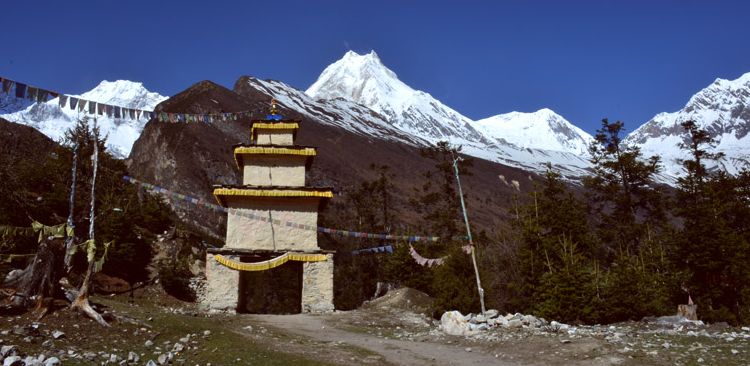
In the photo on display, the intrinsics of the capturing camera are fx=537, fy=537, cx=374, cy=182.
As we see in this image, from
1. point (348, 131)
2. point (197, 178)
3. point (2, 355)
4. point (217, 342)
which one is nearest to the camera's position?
point (2, 355)

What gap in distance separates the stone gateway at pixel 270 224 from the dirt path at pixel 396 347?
3.85m

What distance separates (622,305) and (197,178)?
6201cm

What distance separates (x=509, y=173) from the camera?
148 meters

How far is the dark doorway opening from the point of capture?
2883 centimetres

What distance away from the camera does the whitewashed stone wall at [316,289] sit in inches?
936

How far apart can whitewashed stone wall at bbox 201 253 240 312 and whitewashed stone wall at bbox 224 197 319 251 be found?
1.59 meters

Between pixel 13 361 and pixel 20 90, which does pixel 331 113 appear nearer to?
pixel 20 90

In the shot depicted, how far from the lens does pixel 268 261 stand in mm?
23297

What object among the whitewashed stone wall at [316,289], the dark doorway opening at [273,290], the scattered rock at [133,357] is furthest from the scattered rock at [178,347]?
the dark doorway opening at [273,290]

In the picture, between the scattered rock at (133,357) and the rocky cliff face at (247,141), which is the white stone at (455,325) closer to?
the scattered rock at (133,357)

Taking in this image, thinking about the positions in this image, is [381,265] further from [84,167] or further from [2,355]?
[2,355]

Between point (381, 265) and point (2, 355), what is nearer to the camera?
point (2, 355)

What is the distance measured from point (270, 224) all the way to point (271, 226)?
0.11 m

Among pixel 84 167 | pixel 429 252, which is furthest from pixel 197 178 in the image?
pixel 429 252
